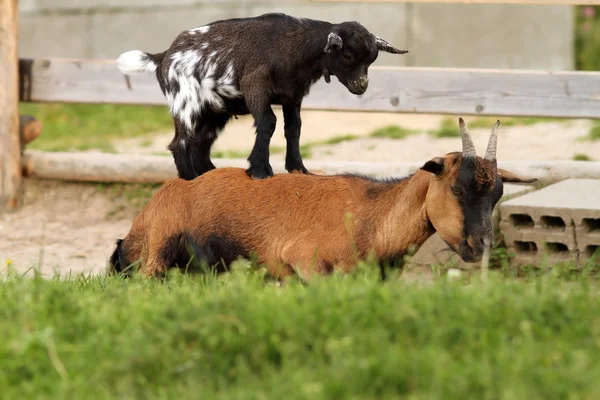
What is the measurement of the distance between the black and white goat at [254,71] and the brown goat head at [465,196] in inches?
25.8

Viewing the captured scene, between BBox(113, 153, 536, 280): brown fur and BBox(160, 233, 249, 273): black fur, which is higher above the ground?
BBox(113, 153, 536, 280): brown fur

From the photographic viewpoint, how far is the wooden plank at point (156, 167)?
750cm

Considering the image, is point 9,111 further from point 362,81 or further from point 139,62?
point 362,81

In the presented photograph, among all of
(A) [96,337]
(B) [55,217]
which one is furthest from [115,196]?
(A) [96,337]

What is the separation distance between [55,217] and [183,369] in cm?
496

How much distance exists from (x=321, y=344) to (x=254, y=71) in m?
2.07

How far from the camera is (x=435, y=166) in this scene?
4879mm

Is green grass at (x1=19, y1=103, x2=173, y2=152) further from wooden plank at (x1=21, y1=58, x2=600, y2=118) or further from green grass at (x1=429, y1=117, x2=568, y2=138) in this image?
green grass at (x1=429, y1=117, x2=568, y2=138)

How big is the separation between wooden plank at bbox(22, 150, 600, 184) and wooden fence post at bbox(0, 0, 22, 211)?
7.2 inches

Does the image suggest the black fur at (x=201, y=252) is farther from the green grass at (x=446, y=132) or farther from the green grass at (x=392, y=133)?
the green grass at (x=446, y=132)

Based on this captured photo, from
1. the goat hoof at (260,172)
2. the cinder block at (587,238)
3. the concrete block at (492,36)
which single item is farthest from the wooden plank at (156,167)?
the concrete block at (492,36)

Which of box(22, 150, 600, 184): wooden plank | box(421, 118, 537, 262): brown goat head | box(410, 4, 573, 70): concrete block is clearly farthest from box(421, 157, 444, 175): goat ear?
box(410, 4, 573, 70): concrete block

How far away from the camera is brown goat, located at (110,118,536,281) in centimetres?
488

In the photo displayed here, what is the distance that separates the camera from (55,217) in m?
8.38
